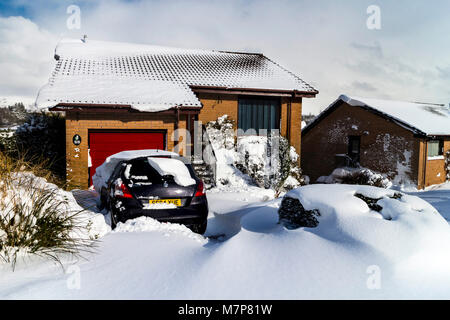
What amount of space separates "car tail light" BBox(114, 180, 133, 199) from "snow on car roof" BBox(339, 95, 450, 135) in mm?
14489

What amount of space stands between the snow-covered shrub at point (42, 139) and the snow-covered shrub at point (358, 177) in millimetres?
11984

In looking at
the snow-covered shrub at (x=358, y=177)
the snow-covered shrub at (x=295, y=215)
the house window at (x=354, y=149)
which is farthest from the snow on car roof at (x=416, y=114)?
the snow-covered shrub at (x=295, y=215)

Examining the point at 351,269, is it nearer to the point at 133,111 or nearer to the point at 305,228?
the point at 305,228

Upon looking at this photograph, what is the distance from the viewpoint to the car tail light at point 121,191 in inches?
209

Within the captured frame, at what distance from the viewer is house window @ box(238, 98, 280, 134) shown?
1449 centimetres

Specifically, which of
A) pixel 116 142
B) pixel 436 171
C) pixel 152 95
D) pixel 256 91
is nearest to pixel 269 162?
pixel 256 91

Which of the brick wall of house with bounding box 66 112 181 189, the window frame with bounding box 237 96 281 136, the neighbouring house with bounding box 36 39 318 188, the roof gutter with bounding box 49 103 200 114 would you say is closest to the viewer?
the roof gutter with bounding box 49 103 200 114

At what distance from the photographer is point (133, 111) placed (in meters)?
10.8

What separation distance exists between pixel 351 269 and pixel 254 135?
11.6 metres

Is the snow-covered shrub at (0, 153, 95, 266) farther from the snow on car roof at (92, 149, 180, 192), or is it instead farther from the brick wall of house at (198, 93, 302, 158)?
the brick wall of house at (198, 93, 302, 158)

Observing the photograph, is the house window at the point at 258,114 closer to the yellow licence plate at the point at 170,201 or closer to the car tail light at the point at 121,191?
the yellow licence plate at the point at 170,201

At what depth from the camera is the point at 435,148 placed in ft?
55.5

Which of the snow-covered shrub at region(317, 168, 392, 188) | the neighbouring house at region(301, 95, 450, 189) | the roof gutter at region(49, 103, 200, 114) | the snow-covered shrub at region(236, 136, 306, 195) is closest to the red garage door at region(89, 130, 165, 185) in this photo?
the roof gutter at region(49, 103, 200, 114)
